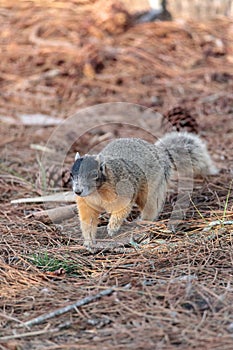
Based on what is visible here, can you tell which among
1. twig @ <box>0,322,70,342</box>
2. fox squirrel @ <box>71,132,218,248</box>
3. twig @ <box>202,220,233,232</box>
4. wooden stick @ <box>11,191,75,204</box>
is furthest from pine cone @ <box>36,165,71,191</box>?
twig @ <box>0,322,70,342</box>

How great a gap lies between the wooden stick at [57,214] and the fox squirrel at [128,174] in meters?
0.36

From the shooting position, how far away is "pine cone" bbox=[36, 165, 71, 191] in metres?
4.88

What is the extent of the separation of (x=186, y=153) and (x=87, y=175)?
1.25m

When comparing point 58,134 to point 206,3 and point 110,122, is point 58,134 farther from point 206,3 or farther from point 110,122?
point 206,3

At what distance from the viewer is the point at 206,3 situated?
8.42 metres

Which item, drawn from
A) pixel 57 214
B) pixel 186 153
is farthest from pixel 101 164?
pixel 186 153

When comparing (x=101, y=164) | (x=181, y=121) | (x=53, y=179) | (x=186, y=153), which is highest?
(x=101, y=164)

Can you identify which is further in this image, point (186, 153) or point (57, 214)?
point (186, 153)

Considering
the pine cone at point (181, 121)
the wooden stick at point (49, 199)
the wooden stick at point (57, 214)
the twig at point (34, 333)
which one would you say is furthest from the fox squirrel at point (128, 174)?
the twig at point (34, 333)

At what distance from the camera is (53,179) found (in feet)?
16.3

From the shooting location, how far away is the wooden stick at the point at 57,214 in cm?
429

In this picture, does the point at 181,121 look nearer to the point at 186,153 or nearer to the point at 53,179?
the point at 186,153

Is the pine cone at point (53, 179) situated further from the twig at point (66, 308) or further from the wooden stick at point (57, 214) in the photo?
the twig at point (66, 308)

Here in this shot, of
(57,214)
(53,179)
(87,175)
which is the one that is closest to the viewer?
(87,175)
